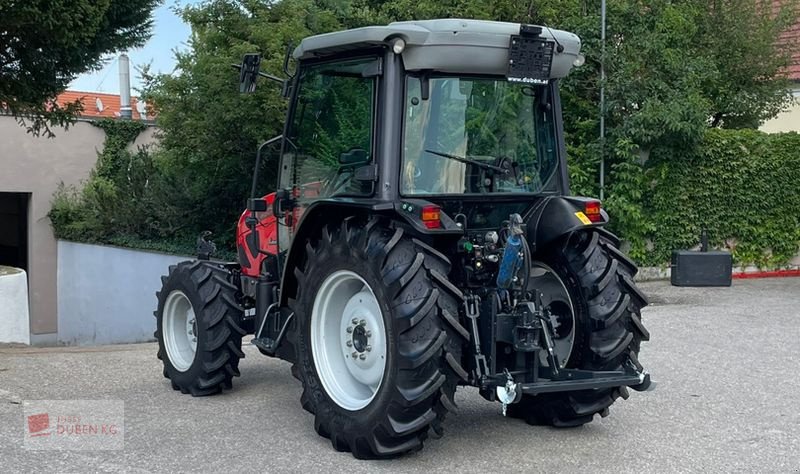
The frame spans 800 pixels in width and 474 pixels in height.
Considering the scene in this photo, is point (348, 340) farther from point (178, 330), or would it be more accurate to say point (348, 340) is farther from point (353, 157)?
point (178, 330)

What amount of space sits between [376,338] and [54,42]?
21.7 ft

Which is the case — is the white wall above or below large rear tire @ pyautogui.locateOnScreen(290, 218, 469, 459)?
below

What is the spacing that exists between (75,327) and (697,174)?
11999mm

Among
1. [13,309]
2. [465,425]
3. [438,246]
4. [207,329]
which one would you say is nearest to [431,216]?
[438,246]

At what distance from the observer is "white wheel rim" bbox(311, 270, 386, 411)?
17.1ft

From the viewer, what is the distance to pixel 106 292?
17.4 meters

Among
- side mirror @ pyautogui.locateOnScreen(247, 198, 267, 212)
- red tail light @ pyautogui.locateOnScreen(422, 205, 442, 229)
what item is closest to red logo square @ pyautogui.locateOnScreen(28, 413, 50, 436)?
side mirror @ pyautogui.locateOnScreen(247, 198, 267, 212)

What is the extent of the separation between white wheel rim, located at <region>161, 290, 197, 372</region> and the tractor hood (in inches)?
102

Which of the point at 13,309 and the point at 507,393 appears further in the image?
the point at 13,309

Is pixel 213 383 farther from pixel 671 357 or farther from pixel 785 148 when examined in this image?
pixel 785 148

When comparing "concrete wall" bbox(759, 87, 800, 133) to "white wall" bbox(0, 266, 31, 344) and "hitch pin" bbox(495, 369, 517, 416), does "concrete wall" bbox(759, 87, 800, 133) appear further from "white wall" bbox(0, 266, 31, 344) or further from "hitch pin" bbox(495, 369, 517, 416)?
"hitch pin" bbox(495, 369, 517, 416)

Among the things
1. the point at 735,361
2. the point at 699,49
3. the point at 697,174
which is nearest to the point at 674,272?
the point at 697,174

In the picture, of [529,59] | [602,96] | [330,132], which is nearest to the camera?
[529,59]

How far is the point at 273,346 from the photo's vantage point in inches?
236
